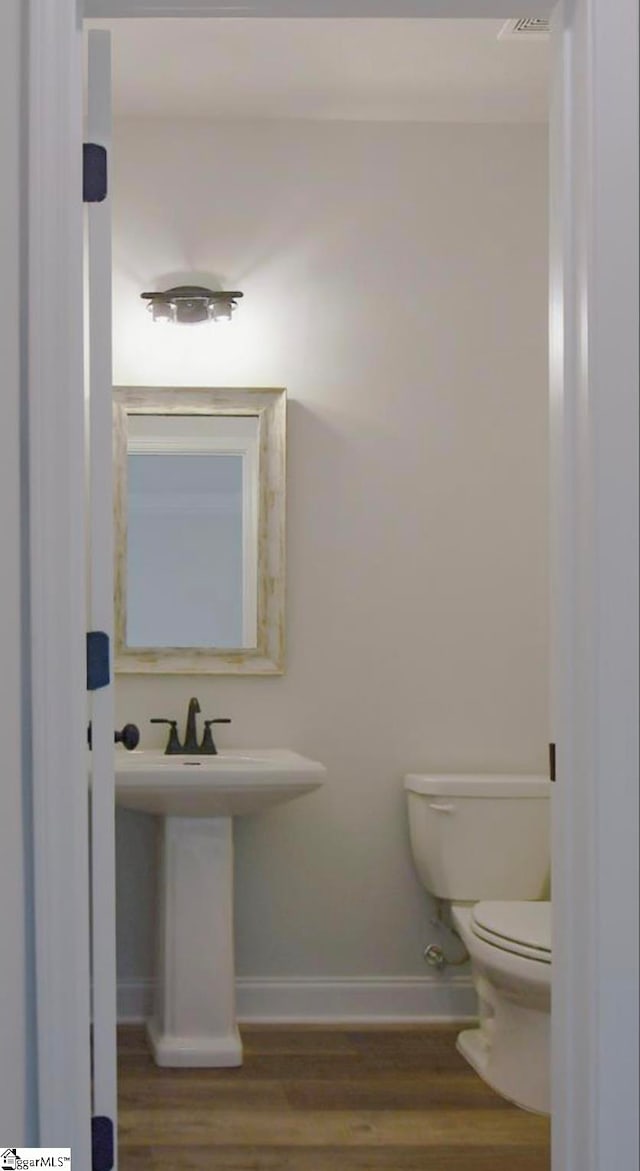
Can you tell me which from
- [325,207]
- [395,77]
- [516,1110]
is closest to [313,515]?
[325,207]

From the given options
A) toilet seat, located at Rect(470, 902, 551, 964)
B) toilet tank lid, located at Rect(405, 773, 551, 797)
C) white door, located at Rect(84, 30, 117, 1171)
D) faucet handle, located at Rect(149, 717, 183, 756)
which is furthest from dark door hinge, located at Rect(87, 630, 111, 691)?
toilet tank lid, located at Rect(405, 773, 551, 797)

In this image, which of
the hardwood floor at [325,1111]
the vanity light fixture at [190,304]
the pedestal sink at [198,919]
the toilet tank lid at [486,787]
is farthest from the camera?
the vanity light fixture at [190,304]

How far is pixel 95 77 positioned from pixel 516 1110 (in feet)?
8.17

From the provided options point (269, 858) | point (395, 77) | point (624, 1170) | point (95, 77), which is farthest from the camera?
point (269, 858)

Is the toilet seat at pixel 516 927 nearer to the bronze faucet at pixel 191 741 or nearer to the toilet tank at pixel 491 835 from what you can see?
the toilet tank at pixel 491 835

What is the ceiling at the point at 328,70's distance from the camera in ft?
11.7

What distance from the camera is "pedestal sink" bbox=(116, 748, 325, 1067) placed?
3.70m

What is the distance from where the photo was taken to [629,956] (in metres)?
1.92

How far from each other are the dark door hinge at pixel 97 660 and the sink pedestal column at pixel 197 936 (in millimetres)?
1779

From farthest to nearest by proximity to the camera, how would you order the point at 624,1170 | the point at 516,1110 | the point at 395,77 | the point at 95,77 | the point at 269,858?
the point at 269,858
the point at 395,77
the point at 516,1110
the point at 95,77
the point at 624,1170

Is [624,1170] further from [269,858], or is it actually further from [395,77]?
[395,77]

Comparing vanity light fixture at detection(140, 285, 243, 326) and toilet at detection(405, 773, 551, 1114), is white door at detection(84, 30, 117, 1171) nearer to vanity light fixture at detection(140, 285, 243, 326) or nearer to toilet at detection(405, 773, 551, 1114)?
toilet at detection(405, 773, 551, 1114)

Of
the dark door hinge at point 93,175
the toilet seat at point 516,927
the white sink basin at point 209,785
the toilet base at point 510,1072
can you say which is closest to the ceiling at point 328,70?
the dark door hinge at point 93,175

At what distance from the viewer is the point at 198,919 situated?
3.78 m
